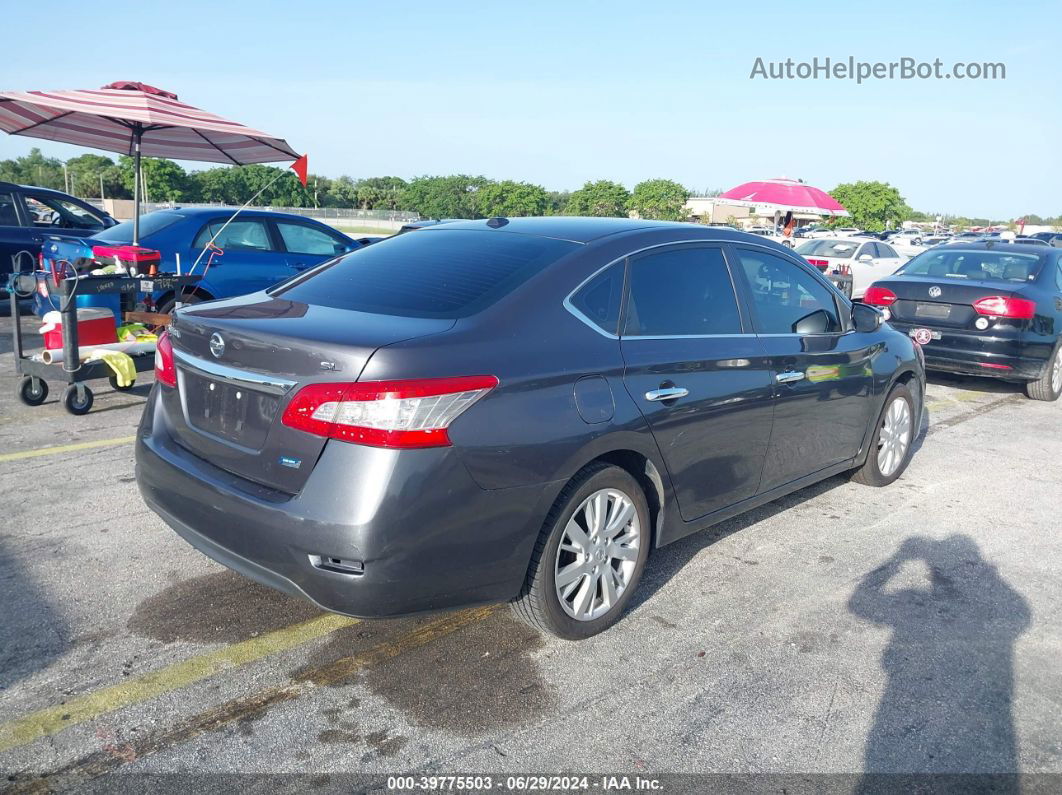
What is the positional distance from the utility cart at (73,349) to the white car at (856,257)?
535 inches

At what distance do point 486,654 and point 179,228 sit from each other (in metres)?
6.98

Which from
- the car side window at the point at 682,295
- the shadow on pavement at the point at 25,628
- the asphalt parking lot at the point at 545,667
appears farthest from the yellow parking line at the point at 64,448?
the car side window at the point at 682,295

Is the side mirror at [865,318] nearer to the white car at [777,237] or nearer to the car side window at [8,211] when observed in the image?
the white car at [777,237]

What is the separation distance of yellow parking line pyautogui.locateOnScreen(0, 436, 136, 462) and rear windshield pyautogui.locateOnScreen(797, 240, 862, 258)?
1541 cm

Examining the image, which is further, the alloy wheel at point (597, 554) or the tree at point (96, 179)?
the tree at point (96, 179)

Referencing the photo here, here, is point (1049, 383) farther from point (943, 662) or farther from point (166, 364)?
point (166, 364)

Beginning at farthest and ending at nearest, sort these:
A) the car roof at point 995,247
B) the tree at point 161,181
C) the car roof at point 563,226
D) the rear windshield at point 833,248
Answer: the tree at point 161,181, the rear windshield at point 833,248, the car roof at point 995,247, the car roof at point 563,226

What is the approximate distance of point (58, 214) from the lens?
12891 mm

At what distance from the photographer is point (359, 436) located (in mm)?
2775

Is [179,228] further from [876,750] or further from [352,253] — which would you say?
[876,750]

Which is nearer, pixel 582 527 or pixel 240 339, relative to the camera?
pixel 240 339

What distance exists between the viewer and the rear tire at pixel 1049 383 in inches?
357

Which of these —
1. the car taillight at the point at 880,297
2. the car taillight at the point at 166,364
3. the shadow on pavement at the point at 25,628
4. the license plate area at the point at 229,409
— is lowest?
the shadow on pavement at the point at 25,628

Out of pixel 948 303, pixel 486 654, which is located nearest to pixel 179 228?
pixel 486 654
